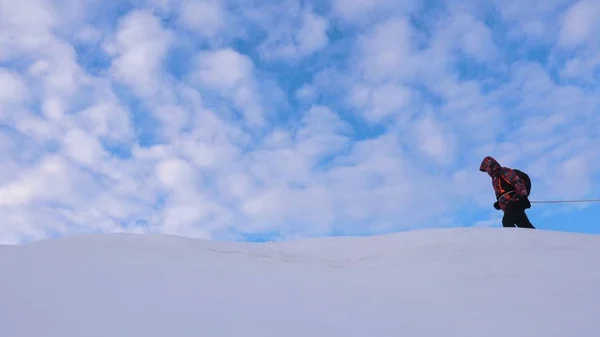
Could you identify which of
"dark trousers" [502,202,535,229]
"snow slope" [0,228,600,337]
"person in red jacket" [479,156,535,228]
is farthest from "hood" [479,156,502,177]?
"snow slope" [0,228,600,337]

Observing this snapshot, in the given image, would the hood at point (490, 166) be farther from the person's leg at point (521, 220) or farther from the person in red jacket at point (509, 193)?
the person's leg at point (521, 220)

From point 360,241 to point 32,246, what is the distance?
263 centimetres

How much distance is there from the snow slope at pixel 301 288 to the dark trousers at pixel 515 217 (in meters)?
2.26

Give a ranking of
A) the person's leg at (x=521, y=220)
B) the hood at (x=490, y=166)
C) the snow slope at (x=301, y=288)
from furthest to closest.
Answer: the hood at (x=490, y=166) < the person's leg at (x=521, y=220) < the snow slope at (x=301, y=288)

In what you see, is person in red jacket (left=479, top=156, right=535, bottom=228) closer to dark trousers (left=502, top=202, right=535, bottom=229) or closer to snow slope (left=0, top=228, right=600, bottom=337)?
dark trousers (left=502, top=202, right=535, bottom=229)

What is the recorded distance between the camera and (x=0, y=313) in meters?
2.76

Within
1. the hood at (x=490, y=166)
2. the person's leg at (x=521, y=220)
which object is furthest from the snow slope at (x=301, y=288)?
the hood at (x=490, y=166)

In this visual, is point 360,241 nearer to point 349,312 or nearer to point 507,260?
point 507,260

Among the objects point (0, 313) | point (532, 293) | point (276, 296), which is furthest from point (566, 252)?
point (0, 313)

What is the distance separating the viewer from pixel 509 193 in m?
7.18

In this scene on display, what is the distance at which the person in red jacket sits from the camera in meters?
7.01

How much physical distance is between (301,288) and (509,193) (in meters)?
4.59

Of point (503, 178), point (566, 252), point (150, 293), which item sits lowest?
point (150, 293)

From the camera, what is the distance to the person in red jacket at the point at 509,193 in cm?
701
